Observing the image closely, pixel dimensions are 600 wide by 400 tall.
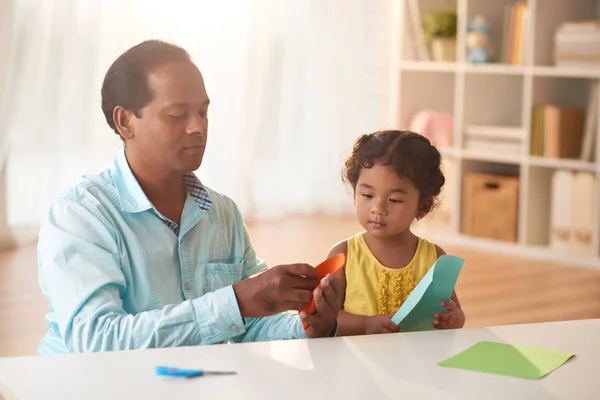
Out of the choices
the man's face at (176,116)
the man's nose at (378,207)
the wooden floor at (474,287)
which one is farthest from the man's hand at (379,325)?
the wooden floor at (474,287)

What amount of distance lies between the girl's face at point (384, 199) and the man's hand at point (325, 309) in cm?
37

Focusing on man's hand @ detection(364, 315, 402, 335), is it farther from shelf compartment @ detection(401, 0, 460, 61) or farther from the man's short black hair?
shelf compartment @ detection(401, 0, 460, 61)

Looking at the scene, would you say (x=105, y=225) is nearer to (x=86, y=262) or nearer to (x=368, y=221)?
(x=86, y=262)

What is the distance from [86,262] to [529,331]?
70cm

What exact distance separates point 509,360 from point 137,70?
2.63ft

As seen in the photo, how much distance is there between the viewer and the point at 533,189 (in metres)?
4.73

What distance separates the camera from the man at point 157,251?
1494mm

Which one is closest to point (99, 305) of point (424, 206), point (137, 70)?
point (137, 70)

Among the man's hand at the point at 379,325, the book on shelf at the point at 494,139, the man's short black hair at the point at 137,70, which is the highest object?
the man's short black hair at the point at 137,70

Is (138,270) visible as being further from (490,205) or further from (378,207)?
(490,205)

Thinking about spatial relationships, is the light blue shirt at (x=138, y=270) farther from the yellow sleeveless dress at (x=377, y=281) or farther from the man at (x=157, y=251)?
the yellow sleeveless dress at (x=377, y=281)

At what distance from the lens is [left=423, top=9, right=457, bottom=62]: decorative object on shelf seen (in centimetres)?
501

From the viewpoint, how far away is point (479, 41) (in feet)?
16.0

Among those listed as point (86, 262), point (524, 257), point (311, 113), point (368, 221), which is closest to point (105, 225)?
point (86, 262)
